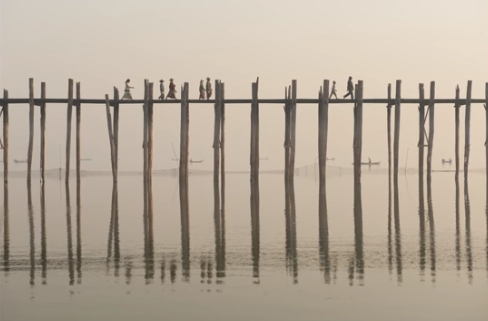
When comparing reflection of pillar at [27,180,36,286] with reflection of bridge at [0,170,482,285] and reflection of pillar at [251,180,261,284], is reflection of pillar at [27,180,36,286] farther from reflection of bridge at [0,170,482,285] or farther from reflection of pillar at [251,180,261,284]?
reflection of pillar at [251,180,261,284]

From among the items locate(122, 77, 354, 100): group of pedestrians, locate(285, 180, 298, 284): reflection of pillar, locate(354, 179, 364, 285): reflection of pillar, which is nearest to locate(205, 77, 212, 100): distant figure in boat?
locate(122, 77, 354, 100): group of pedestrians

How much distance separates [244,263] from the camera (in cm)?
1123

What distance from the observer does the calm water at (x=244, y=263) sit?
875 cm

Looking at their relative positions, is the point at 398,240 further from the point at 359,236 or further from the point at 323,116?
the point at 323,116

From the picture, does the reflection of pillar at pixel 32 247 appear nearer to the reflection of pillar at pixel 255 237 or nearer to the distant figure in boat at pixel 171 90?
the reflection of pillar at pixel 255 237

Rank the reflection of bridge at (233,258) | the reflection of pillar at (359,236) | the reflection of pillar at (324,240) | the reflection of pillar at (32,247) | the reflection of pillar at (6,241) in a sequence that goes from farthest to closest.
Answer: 1. the reflection of pillar at (6,241)
2. the reflection of pillar at (359,236)
3. the reflection of pillar at (324,240)
4. the reflection of bridge at (233,258)
5. the reflection of pillar at (32,247)

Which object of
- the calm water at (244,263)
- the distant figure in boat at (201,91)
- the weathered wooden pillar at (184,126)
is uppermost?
the distant figure in boat at (201,91)

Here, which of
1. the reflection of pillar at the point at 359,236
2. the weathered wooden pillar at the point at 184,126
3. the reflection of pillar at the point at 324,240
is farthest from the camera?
the weathered wooden pillar at the point at 184,126

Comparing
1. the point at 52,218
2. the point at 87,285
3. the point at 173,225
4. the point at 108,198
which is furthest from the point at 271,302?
the point at 108,198

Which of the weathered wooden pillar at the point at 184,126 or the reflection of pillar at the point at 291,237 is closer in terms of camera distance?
the reflection of pillar at the point at 291,237

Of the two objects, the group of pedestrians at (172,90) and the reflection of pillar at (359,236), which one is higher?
the group of pedestrians at (172,90)

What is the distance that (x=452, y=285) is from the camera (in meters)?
9.77

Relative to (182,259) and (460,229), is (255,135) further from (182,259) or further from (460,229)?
(182,259)

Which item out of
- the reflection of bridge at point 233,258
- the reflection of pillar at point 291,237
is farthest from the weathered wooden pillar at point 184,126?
the reflection of bridge at point 233,258
